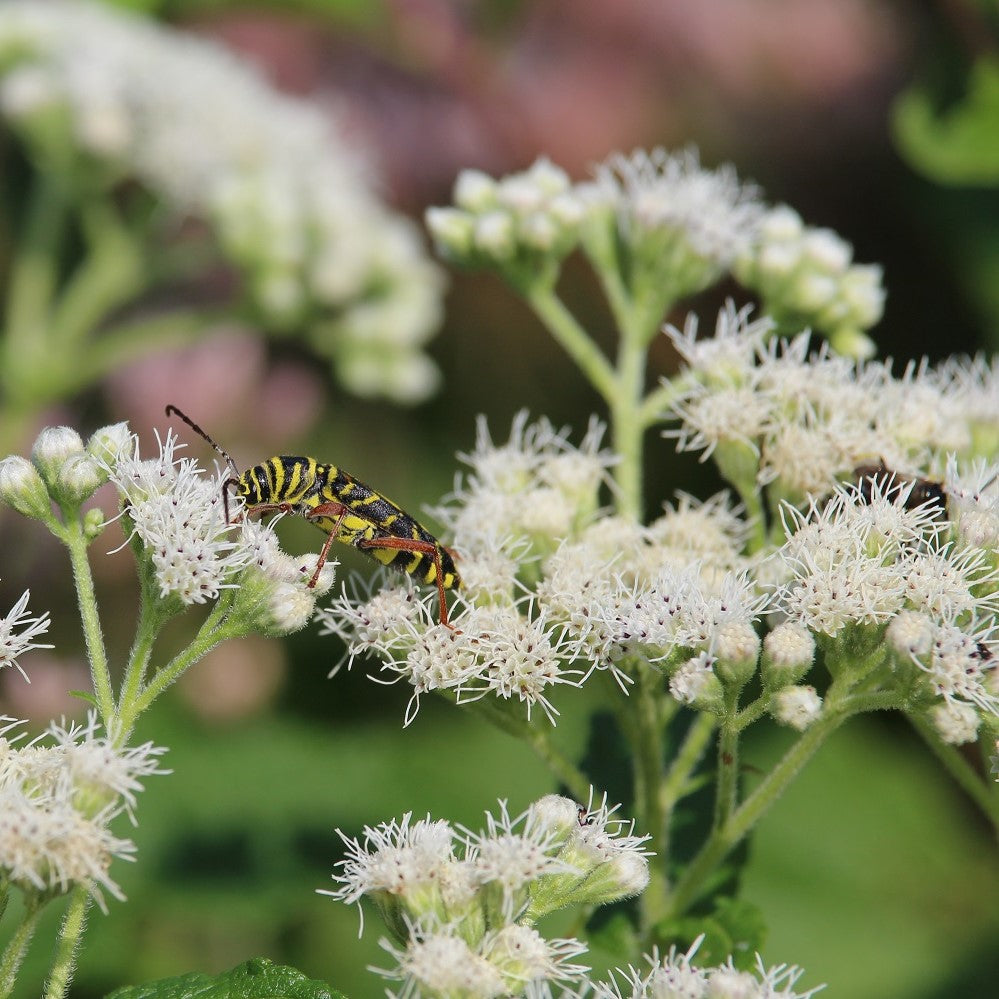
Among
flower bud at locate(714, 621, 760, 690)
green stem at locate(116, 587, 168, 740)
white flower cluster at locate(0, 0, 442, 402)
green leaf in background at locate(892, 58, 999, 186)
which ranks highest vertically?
green leaf in background at locate(892, 58, 999, 186)

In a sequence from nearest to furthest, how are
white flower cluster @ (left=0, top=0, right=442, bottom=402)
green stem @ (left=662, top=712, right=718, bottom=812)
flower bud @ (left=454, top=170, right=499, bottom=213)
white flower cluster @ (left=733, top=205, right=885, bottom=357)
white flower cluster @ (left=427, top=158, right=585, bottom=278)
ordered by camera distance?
green stem @ (left=662, top=712, right=718, bottom=812) → white flower cluster @ (left=733, top=205, right=885, bottom=357) → white flower cluster @ (left=427, top=158, right=585, bottom=278) → flower bud @ (left=454, top=170, right=499, bottom=213) → white flower cluster @ (left=0, top=0, right=442, bottom=402)

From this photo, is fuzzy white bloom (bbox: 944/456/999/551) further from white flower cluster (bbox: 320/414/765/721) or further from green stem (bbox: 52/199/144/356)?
green stem (bbox: 52/199/144/356)

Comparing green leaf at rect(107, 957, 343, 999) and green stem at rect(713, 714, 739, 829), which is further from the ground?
green stem at rect(713, 714, 739, 829)

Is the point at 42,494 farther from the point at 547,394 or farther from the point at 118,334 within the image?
the point at 547,394

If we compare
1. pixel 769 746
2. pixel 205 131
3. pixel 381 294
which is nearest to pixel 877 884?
pixel 769 746

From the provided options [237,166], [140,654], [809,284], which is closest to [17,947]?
[140,654]

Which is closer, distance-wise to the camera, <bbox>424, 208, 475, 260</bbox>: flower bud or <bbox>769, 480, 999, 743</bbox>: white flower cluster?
<bbox>769, 480, 999, 743</bbox>: white flower cluster

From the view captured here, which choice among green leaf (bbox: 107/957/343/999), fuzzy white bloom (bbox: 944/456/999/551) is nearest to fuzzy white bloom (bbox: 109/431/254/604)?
green leaf (bbox: 107/957/343/999)
